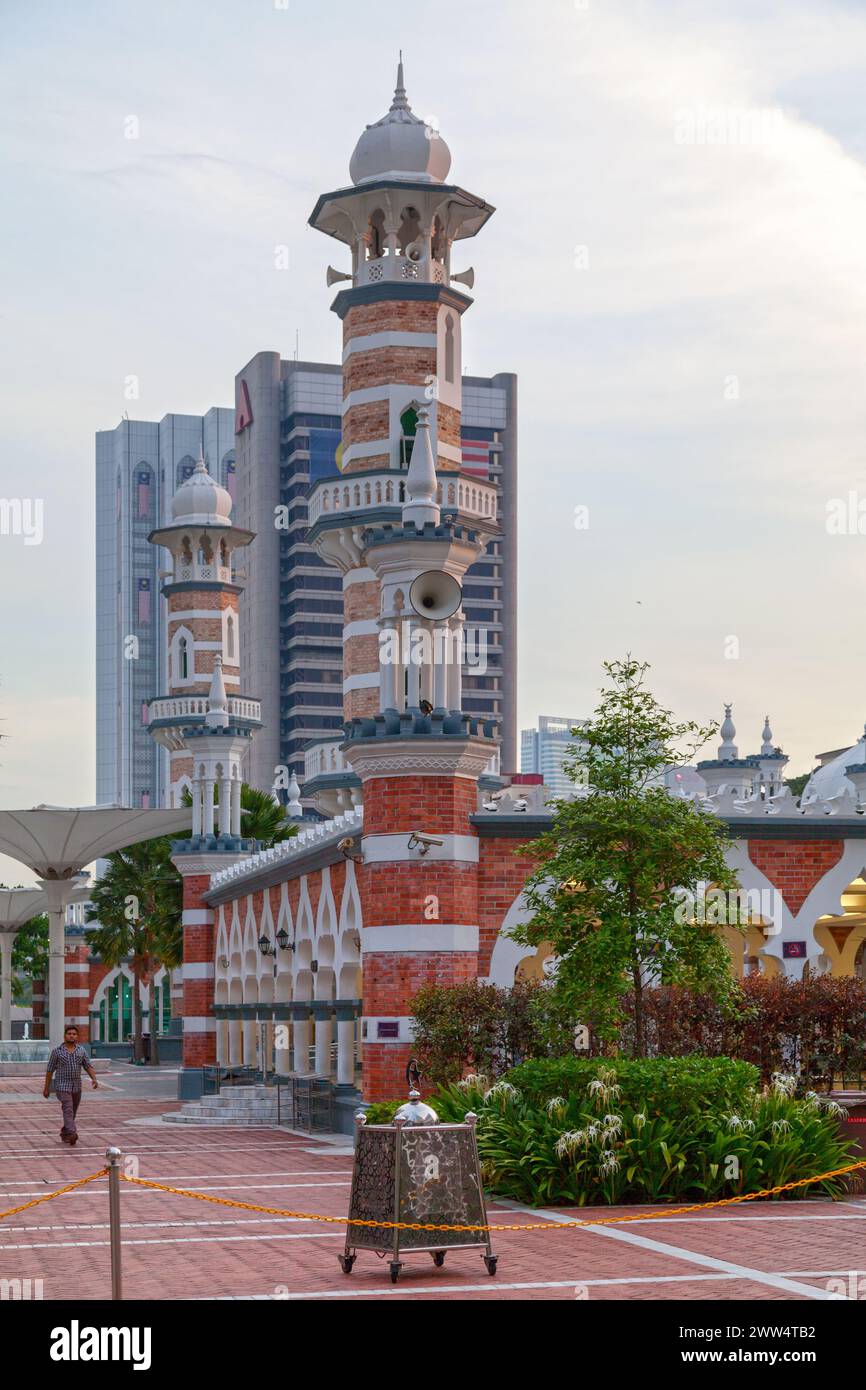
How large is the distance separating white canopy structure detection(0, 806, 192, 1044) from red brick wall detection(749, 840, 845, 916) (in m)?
22.3

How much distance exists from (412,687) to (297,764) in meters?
117

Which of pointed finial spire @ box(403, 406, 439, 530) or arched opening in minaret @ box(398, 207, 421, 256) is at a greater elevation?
arched opening in minaret @ box(398, 207, 421, 256)

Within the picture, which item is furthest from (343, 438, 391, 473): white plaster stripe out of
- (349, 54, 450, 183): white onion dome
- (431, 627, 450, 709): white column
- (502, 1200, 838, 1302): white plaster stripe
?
(502, 1200, 838, 1302): white plaster stripe

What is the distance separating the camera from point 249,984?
Answer: 132 feet

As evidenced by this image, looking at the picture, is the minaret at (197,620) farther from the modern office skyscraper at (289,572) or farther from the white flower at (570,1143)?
the modern office skyscraper at (289,572)

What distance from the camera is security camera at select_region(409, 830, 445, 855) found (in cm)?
2544

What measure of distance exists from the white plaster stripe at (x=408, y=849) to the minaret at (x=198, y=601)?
38.6m

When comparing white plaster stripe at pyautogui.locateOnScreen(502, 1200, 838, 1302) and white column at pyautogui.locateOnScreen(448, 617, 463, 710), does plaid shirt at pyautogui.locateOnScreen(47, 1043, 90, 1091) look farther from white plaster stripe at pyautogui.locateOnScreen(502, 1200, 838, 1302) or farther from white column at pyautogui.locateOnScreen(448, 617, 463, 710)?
white plaster stripe at pyautogui.locateOnScreen(502, 1200, 838, 1302)

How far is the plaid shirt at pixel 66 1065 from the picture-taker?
89.9ft

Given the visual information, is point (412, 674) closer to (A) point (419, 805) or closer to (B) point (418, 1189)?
(A) point (419, 805)

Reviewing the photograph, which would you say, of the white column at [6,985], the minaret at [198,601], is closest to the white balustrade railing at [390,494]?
the minaret at [198,601]

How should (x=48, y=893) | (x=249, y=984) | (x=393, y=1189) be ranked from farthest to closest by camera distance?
(x=48, y=893) < (x=249, y=984) < (x=393, y=1189)
